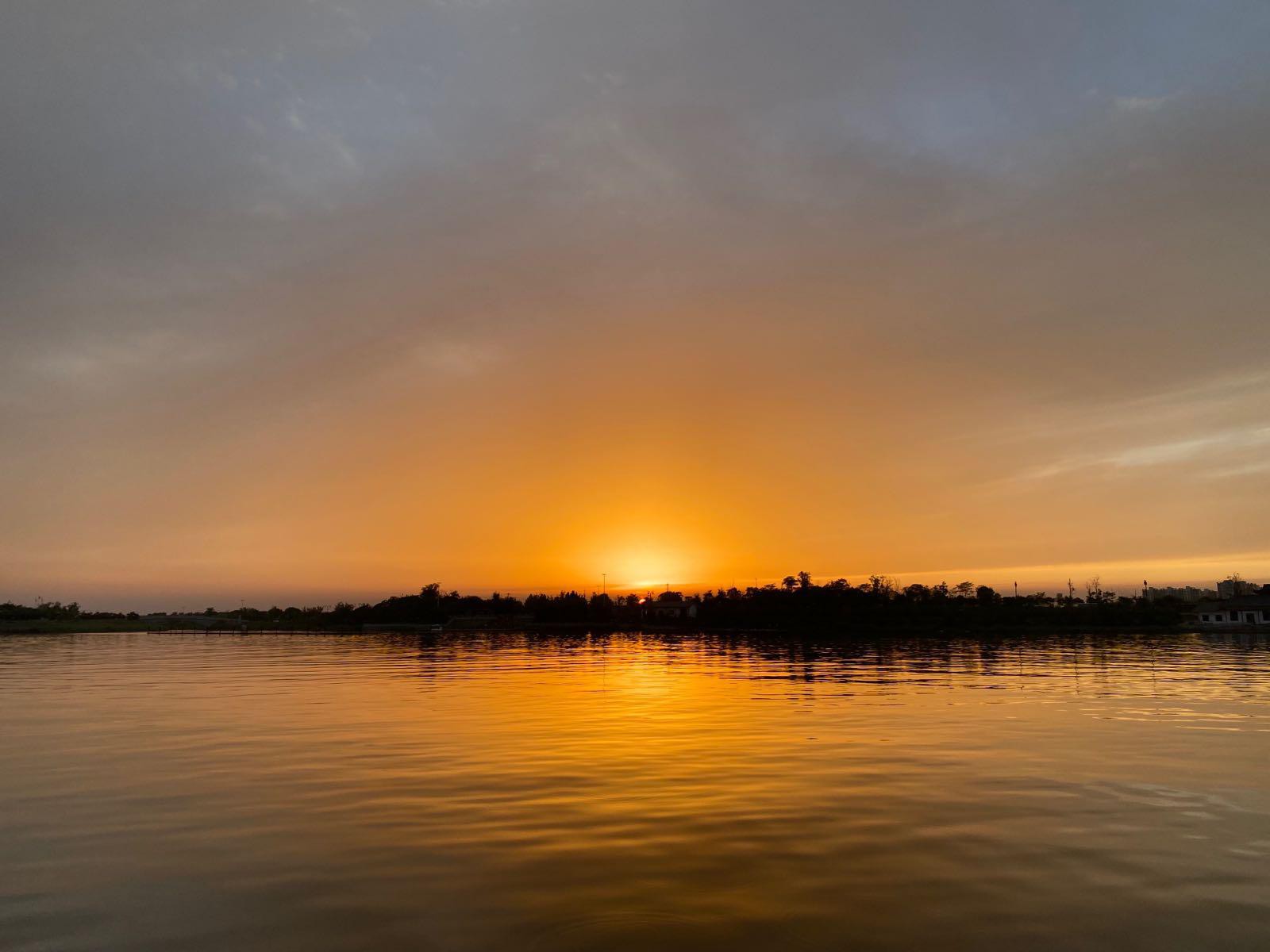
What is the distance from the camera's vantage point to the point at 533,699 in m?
44.2

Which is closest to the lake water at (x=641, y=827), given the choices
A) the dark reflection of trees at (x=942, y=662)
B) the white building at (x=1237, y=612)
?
the dark reflection of trees at (x=942, y=662)

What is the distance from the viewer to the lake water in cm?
1094

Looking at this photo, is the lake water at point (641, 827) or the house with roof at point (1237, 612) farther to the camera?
the house with roof at point (1237, 612)

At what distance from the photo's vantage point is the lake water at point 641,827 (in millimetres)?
10938

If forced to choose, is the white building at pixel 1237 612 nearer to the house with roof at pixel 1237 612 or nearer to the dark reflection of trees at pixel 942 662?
the house with roof at pixel 1237 612

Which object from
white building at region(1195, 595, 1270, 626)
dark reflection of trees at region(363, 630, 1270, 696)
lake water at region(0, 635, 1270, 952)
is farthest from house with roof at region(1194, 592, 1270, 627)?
lake water at region(0, 635, 1270, 952)

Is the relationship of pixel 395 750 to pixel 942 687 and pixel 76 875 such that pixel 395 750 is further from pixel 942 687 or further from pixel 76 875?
pixel 942 687

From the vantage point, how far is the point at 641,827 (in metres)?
16.1

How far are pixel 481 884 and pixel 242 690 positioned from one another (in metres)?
43.0

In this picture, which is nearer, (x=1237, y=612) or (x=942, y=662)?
(x=942, y=662)

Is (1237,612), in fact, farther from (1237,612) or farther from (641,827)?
(641,827)

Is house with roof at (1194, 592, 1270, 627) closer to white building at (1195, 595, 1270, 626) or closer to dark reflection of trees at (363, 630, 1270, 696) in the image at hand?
→ white building at (1195, 595, 1270, 626)

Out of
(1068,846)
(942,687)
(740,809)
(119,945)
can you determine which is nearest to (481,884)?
(119,945)

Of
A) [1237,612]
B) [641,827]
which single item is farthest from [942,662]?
[1237,612]
